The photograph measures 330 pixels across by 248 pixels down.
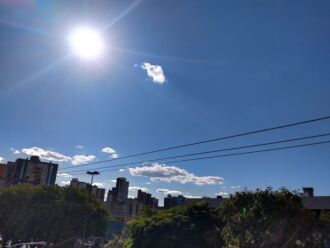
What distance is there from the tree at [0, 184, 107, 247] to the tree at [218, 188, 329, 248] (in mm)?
20440

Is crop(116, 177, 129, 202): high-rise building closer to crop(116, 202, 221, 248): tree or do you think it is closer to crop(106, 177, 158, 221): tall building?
crop(106, 177, 158, 221): tall building

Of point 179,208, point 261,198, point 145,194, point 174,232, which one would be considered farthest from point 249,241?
point 145,194

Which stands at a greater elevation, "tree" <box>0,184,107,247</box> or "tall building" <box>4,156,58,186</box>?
"tall building" <box>4,156,58,186</box>

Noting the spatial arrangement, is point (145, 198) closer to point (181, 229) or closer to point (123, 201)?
point (123, 201)

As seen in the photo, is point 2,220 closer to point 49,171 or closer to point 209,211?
point 209,211

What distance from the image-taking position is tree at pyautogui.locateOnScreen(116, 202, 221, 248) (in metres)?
24.4

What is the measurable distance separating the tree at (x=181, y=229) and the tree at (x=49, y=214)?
1027 cm

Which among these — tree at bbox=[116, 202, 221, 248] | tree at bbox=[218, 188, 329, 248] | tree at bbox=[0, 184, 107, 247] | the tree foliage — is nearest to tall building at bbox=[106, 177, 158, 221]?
tree at bbox=[0, 184, 107, 247]

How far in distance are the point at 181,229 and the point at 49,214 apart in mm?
17850

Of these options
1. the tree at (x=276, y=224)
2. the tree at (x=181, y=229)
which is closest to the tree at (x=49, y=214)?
the tree at (x=181, y=229)

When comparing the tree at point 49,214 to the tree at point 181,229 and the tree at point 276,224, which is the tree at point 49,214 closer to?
the tree at point 181,229

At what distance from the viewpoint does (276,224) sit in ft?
58.3

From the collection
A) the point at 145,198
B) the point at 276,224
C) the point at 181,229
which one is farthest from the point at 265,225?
the point at 145,198

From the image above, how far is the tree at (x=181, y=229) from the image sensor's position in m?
24.4
